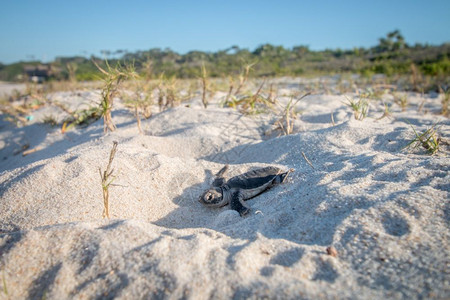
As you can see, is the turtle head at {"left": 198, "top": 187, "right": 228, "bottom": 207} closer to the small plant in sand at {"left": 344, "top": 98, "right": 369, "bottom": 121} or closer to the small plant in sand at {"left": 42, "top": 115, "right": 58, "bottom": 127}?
the small plant in sand at {"left": 344, "top": 98, "right": 369, "bottom": 121}

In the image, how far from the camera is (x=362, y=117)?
2770mm

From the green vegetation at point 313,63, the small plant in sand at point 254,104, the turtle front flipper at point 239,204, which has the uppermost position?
the green vegetation at point 313,63

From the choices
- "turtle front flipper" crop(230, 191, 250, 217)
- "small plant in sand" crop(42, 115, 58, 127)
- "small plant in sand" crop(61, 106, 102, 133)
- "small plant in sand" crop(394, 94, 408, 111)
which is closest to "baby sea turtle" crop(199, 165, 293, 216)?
"turtle front flipper" crop(230, 191, 250, 217)

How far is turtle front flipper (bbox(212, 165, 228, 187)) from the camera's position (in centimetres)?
182

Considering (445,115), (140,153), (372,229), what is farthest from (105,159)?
(445,115)

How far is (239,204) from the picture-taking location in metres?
1.59

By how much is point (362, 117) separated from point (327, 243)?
2116mm

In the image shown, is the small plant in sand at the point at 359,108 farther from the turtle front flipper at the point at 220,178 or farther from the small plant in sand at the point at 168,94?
the small plant in sand at the point at 168,94

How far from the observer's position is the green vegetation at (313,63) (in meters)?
6.89

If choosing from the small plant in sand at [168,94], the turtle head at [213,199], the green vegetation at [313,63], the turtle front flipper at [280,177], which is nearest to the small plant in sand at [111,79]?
the small plant in sand at [168,94]

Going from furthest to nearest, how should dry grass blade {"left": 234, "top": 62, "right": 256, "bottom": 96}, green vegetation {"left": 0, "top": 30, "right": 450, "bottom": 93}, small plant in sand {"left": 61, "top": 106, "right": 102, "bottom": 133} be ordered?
green vegetation {"left": 0, "top": 30, "right": 450, "bottom": 93}
small plant in sand {"left": 61, "top": 106, "right": 102, "bottom": 133}
dry grass blade {"left": 234, "top": 62, "right": 256, "bottom": 96}

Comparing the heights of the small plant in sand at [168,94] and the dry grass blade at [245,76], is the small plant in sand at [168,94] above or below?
below

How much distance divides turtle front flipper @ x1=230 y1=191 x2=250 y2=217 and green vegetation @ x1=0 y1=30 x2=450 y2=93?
4522 millimetres

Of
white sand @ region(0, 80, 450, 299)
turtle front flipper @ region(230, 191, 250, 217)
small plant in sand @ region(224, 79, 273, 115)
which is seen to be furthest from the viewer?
small plant in sand @ region(224, 79, 273, 115)
